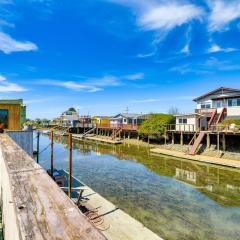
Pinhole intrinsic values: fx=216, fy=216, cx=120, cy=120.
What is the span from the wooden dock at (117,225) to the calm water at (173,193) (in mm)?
1369

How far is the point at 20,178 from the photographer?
2.51m

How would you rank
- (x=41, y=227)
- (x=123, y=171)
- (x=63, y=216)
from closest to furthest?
(x=41, y=227) → (x=63, y=216) → (x=123, y=171)

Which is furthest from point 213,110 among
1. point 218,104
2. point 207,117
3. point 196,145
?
point 196,145

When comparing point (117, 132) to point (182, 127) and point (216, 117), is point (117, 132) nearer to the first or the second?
point (182, 127)

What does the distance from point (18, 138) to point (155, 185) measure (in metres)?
11.2

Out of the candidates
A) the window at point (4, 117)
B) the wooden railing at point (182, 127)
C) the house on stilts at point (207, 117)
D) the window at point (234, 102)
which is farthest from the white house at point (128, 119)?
the window at point (4, 117)

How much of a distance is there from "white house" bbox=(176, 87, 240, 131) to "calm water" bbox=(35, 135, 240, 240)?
36.1ft

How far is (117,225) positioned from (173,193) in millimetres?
7531

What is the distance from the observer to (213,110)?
35.3m

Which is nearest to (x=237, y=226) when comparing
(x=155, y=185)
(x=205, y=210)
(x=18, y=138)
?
(x=205, y=210)

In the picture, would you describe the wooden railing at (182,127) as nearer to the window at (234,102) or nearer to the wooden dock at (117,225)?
the window at (234,102)

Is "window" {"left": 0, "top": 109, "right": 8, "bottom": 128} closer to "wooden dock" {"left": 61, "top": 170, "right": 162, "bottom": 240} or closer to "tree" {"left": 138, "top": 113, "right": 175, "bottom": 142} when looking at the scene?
"wooden dock" {"left": 61, "top": 170, "right": 162, "bottom": 240}

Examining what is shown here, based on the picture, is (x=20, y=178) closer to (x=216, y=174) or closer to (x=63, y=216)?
(x=63, y=216)

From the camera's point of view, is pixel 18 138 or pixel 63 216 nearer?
pixel 63 216
